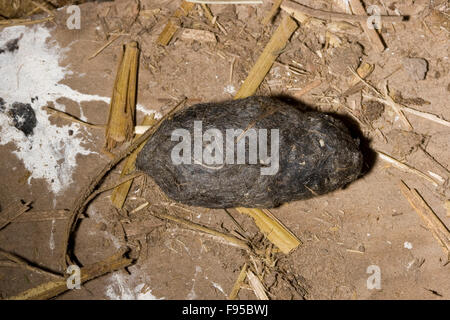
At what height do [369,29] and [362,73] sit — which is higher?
[369,29]

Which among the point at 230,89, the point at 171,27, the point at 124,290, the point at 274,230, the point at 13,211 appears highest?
the point at 171,27

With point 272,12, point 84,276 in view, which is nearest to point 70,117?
point 84,276

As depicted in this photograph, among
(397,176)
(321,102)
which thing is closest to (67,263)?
(321,102)

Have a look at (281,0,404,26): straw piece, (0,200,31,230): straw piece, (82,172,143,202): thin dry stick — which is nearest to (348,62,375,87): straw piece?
(281,0,404,26): straw piece

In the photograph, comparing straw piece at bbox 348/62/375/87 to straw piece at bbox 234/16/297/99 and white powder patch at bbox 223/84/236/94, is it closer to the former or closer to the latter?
straw piece at bbox 234/16/297/99

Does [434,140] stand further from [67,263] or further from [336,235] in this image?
[67,263]

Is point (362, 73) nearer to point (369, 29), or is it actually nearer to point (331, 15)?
point (369, 29)
